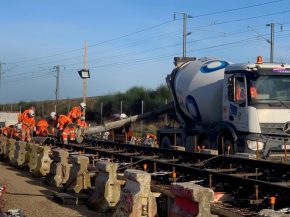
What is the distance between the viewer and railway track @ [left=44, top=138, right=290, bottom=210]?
28.5ft

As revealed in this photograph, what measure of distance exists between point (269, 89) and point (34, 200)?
25.9ft

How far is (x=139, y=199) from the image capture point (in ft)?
25.2

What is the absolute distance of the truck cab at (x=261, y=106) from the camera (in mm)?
14945

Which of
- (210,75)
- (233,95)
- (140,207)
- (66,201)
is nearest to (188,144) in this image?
(210,75)

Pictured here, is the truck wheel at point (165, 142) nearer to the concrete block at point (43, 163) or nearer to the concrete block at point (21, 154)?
the concrete block at point (21, 154)

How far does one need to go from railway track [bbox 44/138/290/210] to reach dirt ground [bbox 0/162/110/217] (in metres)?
1.94

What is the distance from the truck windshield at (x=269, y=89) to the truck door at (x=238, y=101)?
28 centimetres

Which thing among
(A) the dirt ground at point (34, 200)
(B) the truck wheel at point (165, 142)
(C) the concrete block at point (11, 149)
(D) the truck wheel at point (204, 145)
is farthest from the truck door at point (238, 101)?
(C) the concrete block at point (11, 149)

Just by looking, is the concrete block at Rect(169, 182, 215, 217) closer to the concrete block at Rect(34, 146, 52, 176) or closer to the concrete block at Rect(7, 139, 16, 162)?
the concrete block at Rect(34, 146, 52, 176)

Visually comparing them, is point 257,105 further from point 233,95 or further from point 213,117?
point 213,117

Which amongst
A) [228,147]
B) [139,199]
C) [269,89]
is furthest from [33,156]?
[139,199]

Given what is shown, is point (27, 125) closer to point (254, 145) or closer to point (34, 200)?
point (254, 145)

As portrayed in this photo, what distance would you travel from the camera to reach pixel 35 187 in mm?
12188

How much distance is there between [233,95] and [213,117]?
2.40m
